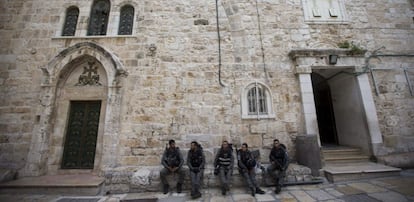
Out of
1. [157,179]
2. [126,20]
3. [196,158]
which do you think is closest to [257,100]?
[196,158]

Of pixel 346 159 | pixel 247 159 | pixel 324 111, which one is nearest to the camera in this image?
pixel 247 159

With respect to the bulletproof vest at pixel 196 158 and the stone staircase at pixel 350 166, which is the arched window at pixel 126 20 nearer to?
the bulletproof vest at pixel 196 158

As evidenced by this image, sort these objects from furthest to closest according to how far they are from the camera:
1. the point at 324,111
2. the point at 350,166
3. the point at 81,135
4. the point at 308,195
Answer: the point at 324,111, the point at 81,135, the point at 350,166, the point at 308,195

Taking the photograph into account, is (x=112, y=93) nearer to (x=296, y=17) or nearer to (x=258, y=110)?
(x=258, y=110)

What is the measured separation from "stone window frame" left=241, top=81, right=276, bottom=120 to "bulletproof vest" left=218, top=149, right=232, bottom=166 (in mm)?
1352

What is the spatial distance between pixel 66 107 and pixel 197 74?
4212 millimetres

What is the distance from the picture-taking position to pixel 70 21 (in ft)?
18.6

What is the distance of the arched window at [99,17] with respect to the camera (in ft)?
18.3

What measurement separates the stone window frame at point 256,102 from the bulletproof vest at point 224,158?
4.43 ft

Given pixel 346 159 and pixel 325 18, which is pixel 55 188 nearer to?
pixel 346 159

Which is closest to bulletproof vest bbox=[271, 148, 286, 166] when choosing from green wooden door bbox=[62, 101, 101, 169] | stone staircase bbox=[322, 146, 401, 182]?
stone staircase bbox=[322, 146, 401, 182]

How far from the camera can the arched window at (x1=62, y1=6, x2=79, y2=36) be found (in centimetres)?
556

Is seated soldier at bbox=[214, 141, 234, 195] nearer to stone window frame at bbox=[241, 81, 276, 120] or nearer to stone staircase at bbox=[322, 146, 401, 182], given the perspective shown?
stone window frame at bbox=[241, 81, 276, 120]

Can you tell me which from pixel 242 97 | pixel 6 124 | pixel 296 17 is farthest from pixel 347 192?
pixel 6 124
